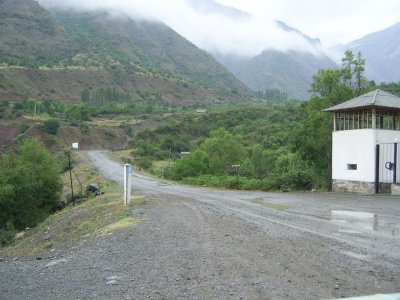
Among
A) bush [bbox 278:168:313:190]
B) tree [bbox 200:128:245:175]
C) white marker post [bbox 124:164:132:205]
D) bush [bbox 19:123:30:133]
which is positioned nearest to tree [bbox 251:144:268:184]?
tree [bbox 200:128:245:175]

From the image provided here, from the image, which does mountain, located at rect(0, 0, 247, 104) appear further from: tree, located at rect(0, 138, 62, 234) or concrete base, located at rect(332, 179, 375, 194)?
concrete base, located at rect(332, 179, 375, 194)

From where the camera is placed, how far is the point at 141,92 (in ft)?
478

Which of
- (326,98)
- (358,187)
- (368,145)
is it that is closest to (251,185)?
(358,187)

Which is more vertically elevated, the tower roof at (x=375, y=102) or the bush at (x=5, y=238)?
the tower roof at (x=375, y=102)

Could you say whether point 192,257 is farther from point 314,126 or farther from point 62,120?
point 62,120

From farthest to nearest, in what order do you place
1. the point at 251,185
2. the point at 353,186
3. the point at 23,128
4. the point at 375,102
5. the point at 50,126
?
the point at 50,126, the point at 23,128, the point at 251,185, the point at 353,186, the point at 375,102

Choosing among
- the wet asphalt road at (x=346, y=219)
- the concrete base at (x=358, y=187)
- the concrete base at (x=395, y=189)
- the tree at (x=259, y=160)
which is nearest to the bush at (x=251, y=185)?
the concrete base at (x=358, y=187)

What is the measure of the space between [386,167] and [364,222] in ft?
35.9

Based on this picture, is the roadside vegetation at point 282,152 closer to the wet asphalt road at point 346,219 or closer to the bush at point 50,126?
the wet asphalt road at point 346,219

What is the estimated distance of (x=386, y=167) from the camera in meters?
22.7

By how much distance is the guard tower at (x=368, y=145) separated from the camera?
22812 mm

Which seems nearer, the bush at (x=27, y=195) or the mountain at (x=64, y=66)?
the bush at (x=27, y=195)

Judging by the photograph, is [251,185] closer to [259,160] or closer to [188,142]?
[259,160]

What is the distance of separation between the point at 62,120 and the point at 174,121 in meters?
25.7
